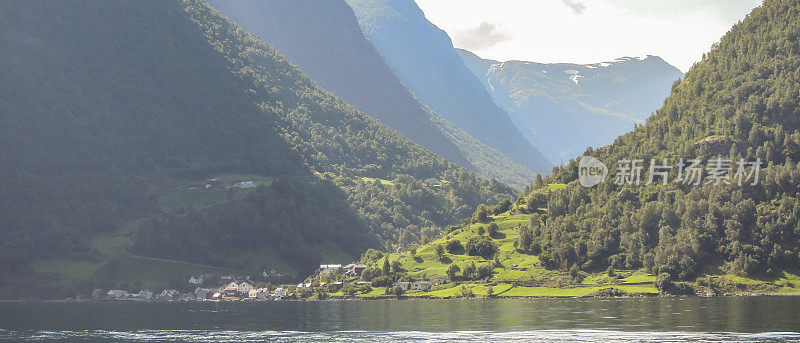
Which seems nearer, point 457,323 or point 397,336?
point 397,336

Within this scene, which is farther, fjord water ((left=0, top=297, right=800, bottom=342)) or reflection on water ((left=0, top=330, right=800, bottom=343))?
fjord water ((left=0, top=297, right=800, bottom=342))

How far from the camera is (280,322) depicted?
156375 mm

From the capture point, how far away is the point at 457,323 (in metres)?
139

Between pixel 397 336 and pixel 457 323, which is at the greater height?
pixel 457 323

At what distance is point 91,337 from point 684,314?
93.8 metres

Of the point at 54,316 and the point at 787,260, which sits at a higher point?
the point at 787,260

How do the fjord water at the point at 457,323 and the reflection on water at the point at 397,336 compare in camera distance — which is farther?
the fjord water at the point at 457,323

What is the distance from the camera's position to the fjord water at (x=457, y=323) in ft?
376

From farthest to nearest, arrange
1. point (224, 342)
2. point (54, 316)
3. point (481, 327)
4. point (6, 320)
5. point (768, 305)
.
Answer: point (54, 316), point (6, 320), point (768, 305), point (481, 327), point (224, 342)

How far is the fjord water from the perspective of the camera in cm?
11475

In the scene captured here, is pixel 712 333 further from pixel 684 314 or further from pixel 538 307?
pixel 538 307

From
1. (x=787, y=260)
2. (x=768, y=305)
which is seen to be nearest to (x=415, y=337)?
(x=768, y=305)

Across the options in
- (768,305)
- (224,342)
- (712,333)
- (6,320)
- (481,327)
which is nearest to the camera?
(712,333)

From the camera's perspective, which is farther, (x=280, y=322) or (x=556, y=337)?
(x=280, y=322)
